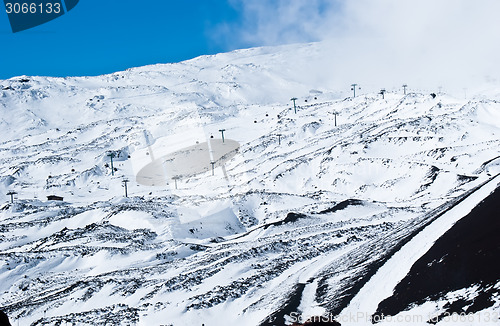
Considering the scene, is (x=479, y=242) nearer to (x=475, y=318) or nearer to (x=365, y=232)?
(x=475, y=318)

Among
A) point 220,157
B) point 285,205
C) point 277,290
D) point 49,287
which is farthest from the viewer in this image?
point 220,157

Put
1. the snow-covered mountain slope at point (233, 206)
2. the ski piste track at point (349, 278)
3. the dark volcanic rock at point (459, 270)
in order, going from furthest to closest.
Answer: the snow-covered mountain slope at point (233, 206)
the ski piste track at point (349, 278)
the dark volcanic rock at point (459, 270)

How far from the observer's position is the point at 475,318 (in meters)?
11.5

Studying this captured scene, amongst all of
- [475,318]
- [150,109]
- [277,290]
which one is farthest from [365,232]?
[150,109]

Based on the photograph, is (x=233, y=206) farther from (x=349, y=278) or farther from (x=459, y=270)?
(x=459, y=270)

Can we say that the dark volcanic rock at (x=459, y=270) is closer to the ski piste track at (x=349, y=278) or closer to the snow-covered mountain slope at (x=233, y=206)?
the snow-covered mountain slope at (x=233, y=206)

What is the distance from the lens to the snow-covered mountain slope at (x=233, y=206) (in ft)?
74.4

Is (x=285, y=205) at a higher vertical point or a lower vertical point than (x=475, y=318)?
lower

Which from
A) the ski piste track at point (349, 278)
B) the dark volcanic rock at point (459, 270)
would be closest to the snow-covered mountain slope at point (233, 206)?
the ski piste track at point (349, 278)

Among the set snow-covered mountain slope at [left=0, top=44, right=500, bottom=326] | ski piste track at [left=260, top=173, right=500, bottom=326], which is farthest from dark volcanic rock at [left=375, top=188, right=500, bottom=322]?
ski piste track at [left=260, top=173, right=500, bottom=326]

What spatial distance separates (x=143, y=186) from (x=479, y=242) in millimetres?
75378


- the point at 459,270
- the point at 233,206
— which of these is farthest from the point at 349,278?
the point at 233,206

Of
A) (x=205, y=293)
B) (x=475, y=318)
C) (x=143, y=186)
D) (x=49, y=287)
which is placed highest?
(x=475, y=318)

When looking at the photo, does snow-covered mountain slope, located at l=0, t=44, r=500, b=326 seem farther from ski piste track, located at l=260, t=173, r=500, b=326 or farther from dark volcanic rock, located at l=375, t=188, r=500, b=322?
dark volcanic rock, located at l=375, t=188, r=500, b=322
